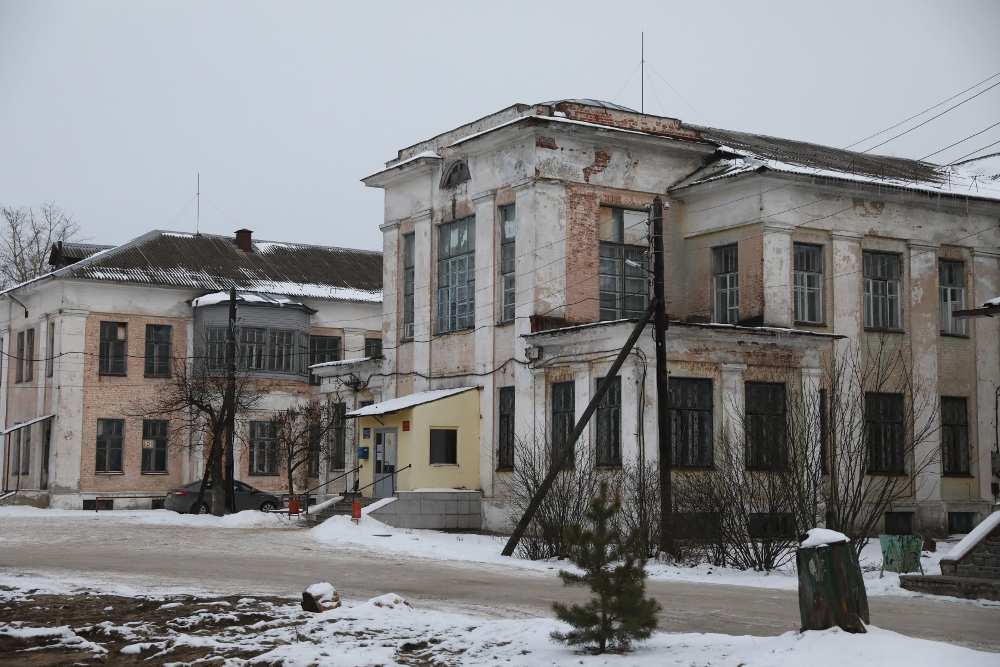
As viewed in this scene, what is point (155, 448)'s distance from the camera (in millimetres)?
47688

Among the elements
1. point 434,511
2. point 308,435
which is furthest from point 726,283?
point 308,435

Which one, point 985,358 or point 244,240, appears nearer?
point 985,358

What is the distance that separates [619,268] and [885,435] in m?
8.06

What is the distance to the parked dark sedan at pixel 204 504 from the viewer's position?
41062 millimetres

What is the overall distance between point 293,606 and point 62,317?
33.9 m

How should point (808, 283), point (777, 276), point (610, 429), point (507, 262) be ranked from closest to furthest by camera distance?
point (610, 429)
point (777, 276)
point (808, 283)
point (507, 262)

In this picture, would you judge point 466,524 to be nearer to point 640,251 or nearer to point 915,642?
point 640,251

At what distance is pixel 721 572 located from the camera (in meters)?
21.5

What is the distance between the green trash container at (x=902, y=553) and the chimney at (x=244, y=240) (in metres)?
37.1

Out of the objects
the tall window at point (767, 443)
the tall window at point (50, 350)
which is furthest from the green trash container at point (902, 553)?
the tall window at point (50, 350)

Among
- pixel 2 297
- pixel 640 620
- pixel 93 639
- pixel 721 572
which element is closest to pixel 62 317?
pixel 2 297

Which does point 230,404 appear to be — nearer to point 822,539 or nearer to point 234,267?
point 234,267

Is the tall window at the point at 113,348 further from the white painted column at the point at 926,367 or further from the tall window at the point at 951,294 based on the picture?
the tall window at the point at 951,294

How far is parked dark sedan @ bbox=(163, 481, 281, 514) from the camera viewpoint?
41062 mm
